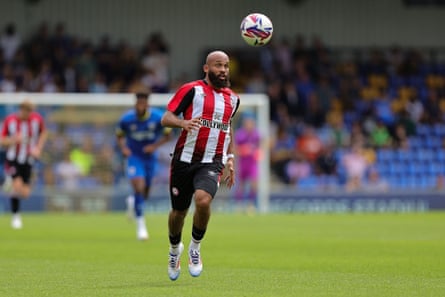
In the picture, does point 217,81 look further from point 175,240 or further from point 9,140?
point 9,140

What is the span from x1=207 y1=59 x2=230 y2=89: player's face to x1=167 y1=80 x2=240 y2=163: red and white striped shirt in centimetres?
10

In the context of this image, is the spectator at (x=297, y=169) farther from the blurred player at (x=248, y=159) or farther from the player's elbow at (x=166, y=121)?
the player's elbow at (x=166, y=121)

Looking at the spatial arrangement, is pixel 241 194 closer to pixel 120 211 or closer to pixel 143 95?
pixel 120 211

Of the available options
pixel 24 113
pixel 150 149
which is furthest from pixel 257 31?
pixel 24 113

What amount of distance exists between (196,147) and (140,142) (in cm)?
737

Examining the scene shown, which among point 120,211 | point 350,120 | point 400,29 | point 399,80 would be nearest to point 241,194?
point 120,211

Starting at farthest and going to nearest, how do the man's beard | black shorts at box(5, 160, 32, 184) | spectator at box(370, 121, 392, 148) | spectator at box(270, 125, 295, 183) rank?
1. spectator at box(370, 121, 392, 148)
2. spectator at box(270, 125, 295, 183)
3. black shorts at box(5, 160, 32, 184)
4. the man's beard

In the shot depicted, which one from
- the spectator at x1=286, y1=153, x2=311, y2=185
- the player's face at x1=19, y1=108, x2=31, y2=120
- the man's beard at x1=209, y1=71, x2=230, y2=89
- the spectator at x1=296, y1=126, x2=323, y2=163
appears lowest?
the spectator at x1=286, y1=153, x2=311, y2=185

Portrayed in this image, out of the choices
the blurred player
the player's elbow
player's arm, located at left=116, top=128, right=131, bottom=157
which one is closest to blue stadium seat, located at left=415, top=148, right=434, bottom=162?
the blurred player

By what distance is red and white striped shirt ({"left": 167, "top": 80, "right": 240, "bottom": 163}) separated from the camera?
10.9m

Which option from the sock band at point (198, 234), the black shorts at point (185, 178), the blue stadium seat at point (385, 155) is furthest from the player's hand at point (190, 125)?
the blue stadium seat at point (385, 155)

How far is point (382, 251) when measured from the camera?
15.0m

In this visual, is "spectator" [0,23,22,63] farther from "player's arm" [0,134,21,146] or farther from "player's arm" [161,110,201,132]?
"player's arm" [161,110,201,132]

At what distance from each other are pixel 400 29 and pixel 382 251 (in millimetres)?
22826
